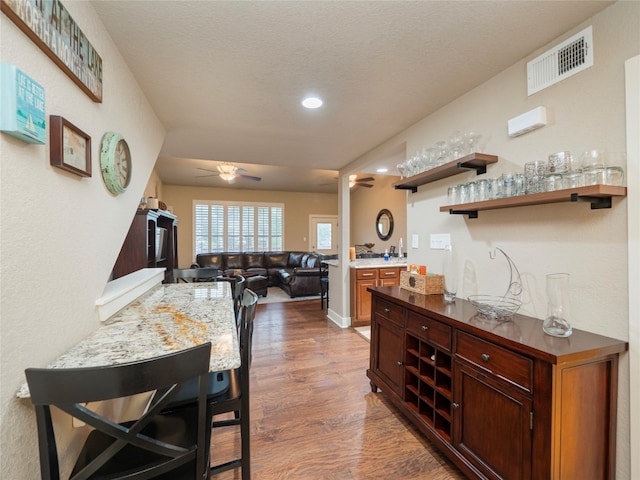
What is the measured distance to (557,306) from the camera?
145 centimetres

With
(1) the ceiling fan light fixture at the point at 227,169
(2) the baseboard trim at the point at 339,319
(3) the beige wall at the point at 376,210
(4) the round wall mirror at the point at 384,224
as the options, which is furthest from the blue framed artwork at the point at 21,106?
(4) the round wall mirror at the point at 384,224

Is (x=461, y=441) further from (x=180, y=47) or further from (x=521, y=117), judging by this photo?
(x=180, y=47)

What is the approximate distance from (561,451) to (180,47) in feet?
8.78

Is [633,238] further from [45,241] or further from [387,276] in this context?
[387,276]

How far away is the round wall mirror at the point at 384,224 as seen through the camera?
6.92 metres

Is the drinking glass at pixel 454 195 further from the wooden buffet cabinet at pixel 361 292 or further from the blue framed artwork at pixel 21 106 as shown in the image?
the wooden buffet cabinet at pixel 361 292

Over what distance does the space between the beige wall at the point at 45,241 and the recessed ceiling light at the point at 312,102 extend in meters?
1.23

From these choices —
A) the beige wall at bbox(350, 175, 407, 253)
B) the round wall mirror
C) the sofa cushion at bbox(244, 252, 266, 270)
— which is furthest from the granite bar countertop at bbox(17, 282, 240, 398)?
the sofa cushion at bbox(244, 252, 266, 270)

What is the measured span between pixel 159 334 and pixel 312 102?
192cm

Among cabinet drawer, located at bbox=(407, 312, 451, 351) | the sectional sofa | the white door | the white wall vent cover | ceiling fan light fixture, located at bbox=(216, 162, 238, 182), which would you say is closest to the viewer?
the white wall vent cover

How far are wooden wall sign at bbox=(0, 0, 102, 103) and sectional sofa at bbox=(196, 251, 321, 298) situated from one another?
5.30 metres

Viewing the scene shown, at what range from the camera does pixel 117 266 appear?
2.84 m

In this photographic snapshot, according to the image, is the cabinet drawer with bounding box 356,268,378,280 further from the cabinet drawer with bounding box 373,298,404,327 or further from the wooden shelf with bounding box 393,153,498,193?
the wooden shelf with bounding box 393,153,498,193

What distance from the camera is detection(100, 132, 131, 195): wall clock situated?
1497mm
